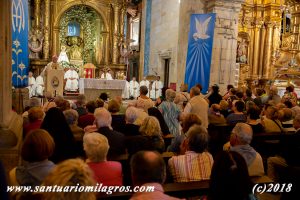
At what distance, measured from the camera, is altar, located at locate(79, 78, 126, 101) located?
14.3m

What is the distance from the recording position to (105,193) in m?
2.66

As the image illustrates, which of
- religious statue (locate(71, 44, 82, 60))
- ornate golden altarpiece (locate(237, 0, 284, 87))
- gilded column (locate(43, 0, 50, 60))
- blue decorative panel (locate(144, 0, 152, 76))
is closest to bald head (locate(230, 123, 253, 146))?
ornate golden altarpiece (locate(237, 0, 284, 87))

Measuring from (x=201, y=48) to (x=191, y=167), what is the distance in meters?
7.01

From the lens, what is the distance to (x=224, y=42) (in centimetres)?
1188

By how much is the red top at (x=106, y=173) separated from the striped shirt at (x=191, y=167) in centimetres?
61

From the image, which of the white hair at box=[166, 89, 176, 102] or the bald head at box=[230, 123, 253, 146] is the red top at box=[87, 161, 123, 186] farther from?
the white hair at box=[166, 89, 176, 102]

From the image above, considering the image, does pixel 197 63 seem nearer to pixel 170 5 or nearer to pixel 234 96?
pixel 234 96

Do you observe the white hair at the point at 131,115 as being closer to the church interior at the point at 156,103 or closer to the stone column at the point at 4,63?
the church interior at the point at 156,103

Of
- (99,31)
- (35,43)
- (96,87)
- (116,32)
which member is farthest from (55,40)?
(96,87)

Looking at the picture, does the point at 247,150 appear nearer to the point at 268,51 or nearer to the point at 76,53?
the point at 268,51

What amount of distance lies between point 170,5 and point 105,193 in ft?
46.8

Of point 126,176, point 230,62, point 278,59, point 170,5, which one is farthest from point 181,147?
point 278,59

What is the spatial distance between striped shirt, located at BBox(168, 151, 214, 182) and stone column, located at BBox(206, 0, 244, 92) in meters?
8.96

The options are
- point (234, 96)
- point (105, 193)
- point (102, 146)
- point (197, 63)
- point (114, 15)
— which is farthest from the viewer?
point (114, 15)
